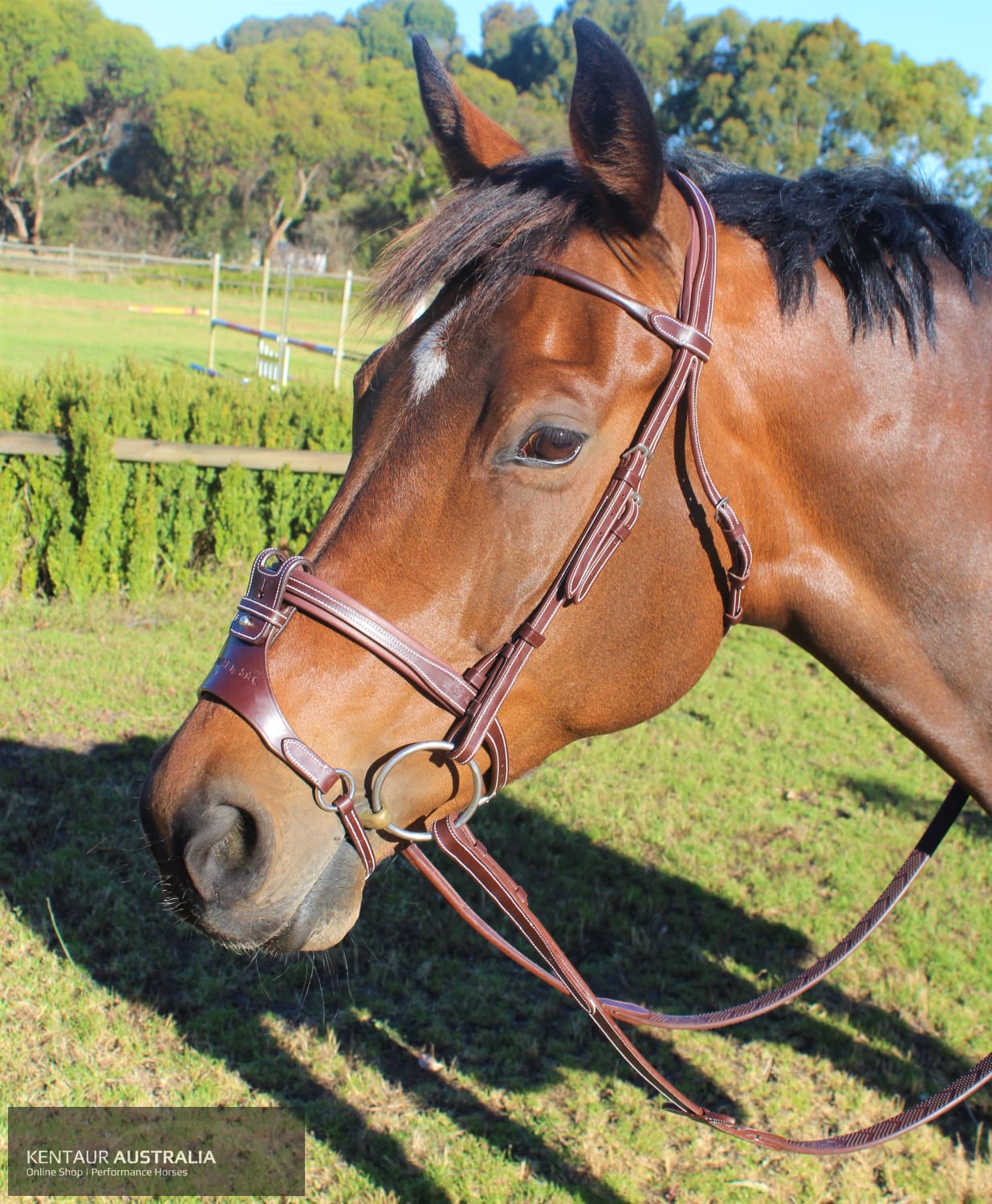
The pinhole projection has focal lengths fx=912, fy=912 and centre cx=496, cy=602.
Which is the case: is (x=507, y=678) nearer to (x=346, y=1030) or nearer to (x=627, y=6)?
(x=346, y=1030)

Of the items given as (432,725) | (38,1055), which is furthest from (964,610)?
(38,1055)

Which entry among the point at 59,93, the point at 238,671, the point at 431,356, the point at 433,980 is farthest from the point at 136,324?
the point at 59,93

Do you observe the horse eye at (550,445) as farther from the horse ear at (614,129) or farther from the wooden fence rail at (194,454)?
the wooden fence rail at (194,454)

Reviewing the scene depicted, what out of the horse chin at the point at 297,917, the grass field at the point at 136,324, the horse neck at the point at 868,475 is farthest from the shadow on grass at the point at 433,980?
the grass field at the point at 136,324

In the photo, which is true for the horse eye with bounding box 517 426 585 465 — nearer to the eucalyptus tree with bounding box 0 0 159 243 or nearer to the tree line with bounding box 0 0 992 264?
the tree line with bounding box 0 0 992 264

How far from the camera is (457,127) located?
6.66ft

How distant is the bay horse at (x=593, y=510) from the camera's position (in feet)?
5.02

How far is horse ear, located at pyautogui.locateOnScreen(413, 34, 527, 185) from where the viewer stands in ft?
6.60

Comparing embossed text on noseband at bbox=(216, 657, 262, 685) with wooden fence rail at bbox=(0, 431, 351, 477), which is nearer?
embossed text on noseband at bbox=(216, 657, 262, 685)

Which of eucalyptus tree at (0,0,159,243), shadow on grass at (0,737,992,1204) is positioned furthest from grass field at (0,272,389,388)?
eucalyptus tree at (0,0,159,243)

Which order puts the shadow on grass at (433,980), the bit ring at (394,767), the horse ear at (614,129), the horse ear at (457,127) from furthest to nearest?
the shadow on grass at (433,980) < the horse ear at (457,127) < the bit ring at (394,767) < the horse ear at (614,129)

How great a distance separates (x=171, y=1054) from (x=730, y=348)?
3.00 meters

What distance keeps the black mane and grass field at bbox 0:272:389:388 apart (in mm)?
7498

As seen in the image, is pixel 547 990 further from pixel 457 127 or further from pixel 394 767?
pixel 457 127
